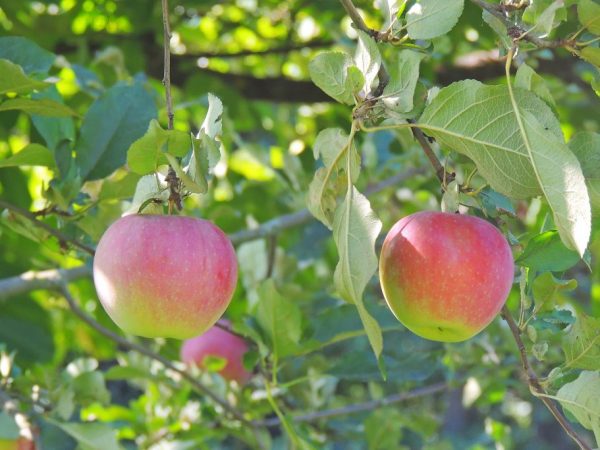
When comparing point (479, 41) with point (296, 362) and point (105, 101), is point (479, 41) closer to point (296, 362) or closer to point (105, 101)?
point (296, 362)

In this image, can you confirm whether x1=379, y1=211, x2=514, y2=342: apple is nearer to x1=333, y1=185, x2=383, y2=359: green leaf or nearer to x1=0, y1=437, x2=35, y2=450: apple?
x1=333, y1=185, x2=383, y2=359: green leaf

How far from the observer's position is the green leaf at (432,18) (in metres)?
0.80

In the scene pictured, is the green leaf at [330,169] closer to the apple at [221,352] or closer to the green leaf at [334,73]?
the green leaf at [334,73]

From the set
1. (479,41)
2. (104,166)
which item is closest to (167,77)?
(104,166)

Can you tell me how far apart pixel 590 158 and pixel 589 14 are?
0.42 feet

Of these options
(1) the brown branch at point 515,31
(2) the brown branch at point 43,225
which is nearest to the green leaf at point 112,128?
(2) the brown branch at point 43,225

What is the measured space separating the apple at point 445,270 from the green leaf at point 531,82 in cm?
Result: 16

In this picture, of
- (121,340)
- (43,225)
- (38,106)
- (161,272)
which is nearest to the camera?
(161,272)

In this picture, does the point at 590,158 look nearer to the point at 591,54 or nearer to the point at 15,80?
the point at 591,54

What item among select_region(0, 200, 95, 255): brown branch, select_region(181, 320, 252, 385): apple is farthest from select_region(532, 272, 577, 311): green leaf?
select_region(181, 320, 252, 385): apple

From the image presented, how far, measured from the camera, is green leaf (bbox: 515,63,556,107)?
76 cm

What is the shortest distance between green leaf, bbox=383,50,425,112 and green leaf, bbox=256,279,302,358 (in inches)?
21.4

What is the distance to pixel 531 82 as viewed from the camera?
2.52 feet

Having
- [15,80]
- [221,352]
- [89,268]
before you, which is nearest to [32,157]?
[15,80]
